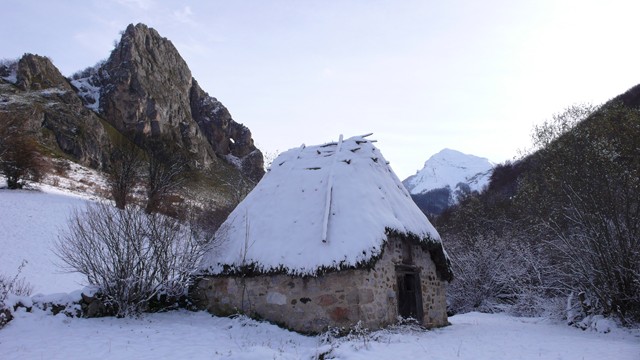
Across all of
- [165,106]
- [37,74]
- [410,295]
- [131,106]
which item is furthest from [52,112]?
[410,295]

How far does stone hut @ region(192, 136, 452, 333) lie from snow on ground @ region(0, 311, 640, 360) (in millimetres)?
598

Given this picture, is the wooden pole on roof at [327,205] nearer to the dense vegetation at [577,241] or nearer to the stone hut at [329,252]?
the stone hut at [329,252]

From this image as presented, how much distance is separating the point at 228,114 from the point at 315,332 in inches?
2491

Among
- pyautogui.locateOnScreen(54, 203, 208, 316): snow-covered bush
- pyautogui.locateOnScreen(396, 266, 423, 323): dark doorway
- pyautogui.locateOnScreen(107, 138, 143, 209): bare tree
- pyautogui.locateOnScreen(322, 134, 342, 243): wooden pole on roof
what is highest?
pyautogui.locateOnScreen(107, 138, 143, 209): bare tree

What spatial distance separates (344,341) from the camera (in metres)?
7.79

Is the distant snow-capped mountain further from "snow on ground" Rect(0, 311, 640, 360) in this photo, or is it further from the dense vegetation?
"snow on ground" Rect(0, 311, 640, 360)

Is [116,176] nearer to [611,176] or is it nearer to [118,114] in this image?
[611,176]

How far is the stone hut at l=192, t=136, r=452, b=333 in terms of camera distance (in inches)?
354

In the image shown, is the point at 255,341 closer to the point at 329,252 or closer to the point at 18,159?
the point at 329,252

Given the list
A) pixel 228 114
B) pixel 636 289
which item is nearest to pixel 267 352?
pixel 636 289

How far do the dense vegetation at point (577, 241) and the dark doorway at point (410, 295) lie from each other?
384 cm

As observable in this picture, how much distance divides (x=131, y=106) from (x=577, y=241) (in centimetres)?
5630

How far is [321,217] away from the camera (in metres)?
10.3

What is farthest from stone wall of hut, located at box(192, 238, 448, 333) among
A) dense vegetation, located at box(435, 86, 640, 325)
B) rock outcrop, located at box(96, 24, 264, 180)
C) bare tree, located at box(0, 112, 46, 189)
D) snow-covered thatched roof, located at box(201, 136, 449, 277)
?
rock outcrop, located at box(96, 24, 264, 180)
